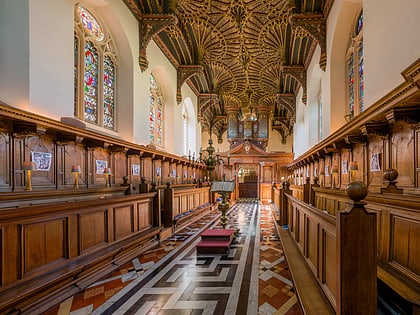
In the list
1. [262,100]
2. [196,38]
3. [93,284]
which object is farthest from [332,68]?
[262,100]

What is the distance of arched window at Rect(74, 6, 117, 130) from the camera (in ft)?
18.9

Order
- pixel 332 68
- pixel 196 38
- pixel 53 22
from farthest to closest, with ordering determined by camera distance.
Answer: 1. pixel 196 38
2. pixel 332 68
3. pixel 53 22

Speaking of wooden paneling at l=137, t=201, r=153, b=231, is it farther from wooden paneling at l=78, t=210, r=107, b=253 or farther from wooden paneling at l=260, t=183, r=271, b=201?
wooden paneling at l=260, t=183, r=271, b=201

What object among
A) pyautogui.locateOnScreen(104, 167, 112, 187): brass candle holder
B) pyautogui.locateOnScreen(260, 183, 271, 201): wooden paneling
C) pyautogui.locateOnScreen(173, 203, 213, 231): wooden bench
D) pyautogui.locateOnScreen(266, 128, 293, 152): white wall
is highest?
pyautogui.locateOnScreen(266, 128, 293, 152): white wall

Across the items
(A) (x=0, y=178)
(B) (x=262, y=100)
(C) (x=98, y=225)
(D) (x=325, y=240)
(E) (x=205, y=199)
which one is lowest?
(E) (x=205, y=199)

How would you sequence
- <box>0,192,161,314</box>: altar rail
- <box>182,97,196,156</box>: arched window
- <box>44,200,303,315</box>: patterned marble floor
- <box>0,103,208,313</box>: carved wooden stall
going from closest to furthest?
<box>0,192,161,314</box>: altar rail
<box>0,103,208,313</box>: carved wooden stall
<box>44,200,303,315</box>: patterned marble floor
<box>182,97,196,156</box>: arched window

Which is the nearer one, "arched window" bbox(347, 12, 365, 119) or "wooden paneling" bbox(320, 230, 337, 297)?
"wooden paneling" bbox(320, 230, 337, 297)

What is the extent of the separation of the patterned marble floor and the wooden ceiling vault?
5.84m

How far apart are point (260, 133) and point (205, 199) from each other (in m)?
10.1

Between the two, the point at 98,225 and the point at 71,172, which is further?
the point at 71,172

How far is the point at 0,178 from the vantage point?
3496 mm

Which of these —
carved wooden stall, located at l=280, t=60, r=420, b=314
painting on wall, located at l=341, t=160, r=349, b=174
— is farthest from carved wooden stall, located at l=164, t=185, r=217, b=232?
painting on wall, located at l=341, t=160, r=349, b=174

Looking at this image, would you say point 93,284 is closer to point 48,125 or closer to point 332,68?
point 48,125

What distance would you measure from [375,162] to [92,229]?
4.66 meters
